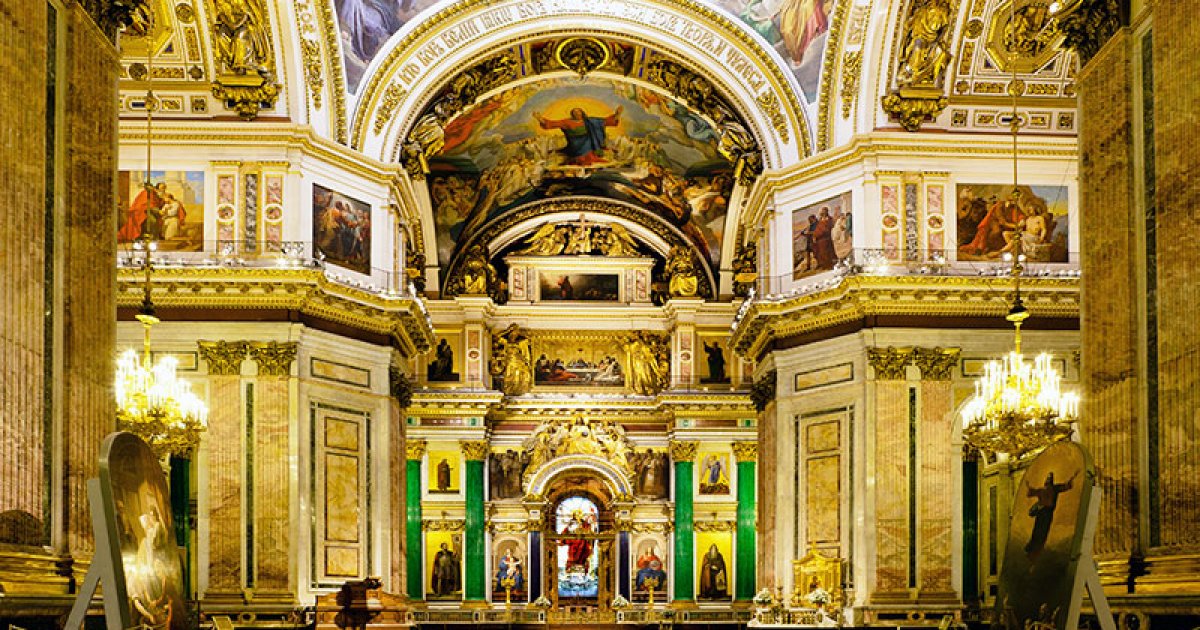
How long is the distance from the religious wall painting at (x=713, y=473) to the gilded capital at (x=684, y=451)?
1.07ft

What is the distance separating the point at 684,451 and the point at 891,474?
13.9 metres

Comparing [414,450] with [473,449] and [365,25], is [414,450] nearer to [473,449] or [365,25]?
[473,449]

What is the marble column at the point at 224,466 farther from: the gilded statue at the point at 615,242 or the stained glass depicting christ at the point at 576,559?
the gilded statue at the point at 615,242

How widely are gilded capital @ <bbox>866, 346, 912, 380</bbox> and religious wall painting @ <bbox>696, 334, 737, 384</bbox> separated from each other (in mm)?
14362

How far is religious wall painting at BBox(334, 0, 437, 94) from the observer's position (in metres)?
25.5

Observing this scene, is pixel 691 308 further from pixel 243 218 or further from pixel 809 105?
pixel 243 218

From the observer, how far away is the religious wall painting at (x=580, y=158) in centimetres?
3253

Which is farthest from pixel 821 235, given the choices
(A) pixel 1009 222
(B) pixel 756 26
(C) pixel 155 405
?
(C) pixel 155 405

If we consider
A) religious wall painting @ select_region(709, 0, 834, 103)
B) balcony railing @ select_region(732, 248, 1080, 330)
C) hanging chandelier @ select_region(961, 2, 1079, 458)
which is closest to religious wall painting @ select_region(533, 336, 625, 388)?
religious wall painting @ select_region(709, 0, 834, 103)

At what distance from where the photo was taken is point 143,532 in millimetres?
9156

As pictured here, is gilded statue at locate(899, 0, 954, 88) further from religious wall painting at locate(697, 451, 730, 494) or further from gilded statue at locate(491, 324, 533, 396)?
gilded statue at locate(491, 324, 533, 396)

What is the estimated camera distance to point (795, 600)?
81.1 ft

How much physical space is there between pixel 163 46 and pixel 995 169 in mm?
13550

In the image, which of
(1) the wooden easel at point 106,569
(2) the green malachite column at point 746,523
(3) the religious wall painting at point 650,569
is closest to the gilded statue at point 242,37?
(1) the wooden easel at point 106,569
